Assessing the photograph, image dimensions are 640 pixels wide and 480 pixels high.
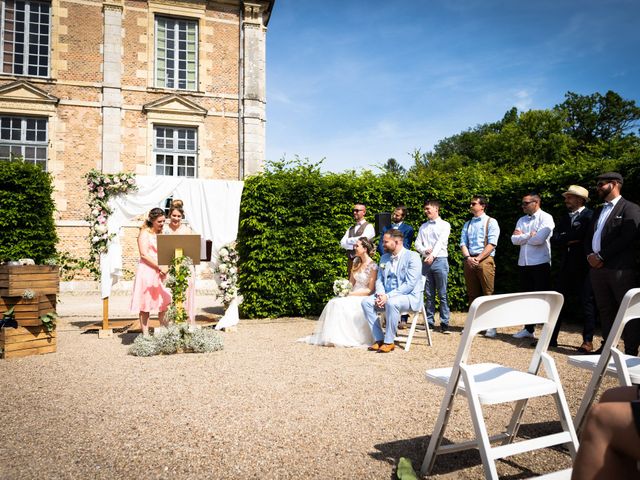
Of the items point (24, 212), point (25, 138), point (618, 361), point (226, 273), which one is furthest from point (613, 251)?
point (25, 138)

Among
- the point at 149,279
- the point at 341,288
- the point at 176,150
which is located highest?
the point at 176,150

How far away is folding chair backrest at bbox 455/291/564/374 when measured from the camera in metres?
2.51

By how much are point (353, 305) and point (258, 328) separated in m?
2.37

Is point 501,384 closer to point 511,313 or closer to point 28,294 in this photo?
point 511,313

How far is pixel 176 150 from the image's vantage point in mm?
16719

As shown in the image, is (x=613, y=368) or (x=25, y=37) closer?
(x=613, y=368)

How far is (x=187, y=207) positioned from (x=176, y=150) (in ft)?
28.6

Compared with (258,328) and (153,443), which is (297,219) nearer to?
(258,328)

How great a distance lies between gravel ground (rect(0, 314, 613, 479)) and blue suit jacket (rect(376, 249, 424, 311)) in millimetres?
745

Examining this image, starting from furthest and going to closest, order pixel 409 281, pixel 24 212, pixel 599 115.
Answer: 1. pixel 599 115
2. pixel 24 212
3. pixel 409 281

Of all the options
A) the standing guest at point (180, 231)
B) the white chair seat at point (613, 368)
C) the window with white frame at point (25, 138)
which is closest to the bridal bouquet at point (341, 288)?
the standing guest at point (180, 231)

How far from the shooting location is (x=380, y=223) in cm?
865

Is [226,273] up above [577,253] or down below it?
below

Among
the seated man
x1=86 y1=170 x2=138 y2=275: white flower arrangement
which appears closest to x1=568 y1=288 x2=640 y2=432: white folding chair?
the seated man
